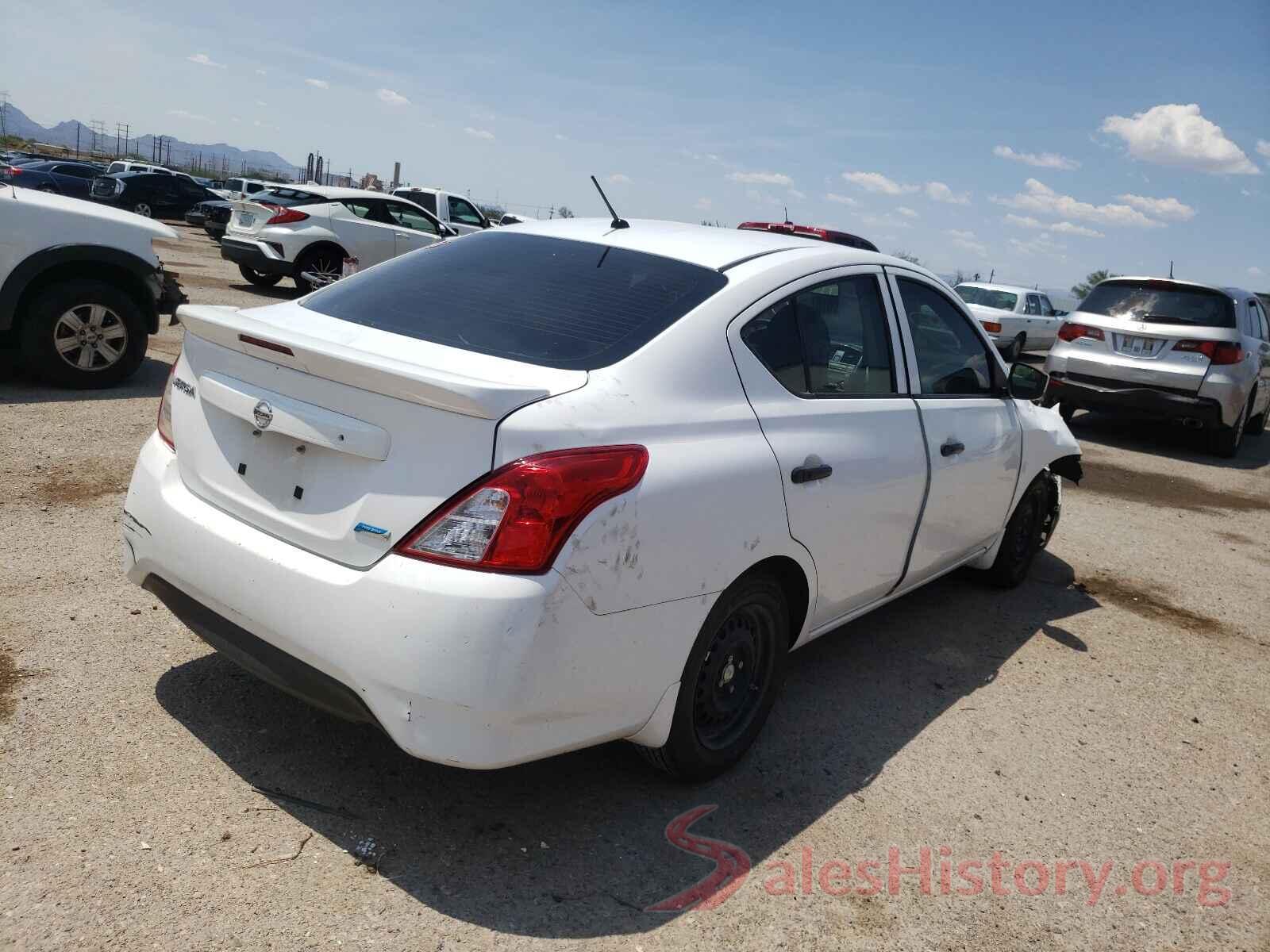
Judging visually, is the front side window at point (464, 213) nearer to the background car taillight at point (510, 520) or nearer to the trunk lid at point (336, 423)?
the trunk lid at point (336, 423)

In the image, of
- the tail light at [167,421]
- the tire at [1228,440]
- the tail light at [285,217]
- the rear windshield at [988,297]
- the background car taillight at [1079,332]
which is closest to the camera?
the tail light at [167,421]

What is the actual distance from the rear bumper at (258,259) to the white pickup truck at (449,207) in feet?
16.0

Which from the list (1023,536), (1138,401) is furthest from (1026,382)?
(1138,401)

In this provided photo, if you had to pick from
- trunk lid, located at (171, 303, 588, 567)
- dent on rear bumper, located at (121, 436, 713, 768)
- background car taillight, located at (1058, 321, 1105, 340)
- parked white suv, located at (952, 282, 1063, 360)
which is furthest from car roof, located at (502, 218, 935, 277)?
parked white suv, located at (952, 282, 1063, 360)

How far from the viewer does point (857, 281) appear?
3.90m

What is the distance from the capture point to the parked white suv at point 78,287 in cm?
683

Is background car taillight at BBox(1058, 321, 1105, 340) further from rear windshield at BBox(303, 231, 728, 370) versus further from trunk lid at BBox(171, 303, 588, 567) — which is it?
trunk lid at BBox(171, 303, 588, 567)

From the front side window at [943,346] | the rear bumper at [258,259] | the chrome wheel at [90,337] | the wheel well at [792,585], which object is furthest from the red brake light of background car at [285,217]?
the wheel well at [792,585]

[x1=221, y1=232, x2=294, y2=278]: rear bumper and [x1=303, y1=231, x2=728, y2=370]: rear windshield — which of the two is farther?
[x1=221, y1=232, x2=294, y2=278]: rear bumper

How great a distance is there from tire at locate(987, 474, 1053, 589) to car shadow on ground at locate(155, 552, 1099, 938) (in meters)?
1.43

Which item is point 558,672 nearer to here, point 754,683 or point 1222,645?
point 754,683

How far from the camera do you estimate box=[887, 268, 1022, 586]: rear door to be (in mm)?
4145

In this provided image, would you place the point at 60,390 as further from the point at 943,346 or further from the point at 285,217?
the point at 285,217

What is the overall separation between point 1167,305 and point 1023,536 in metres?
6.80
